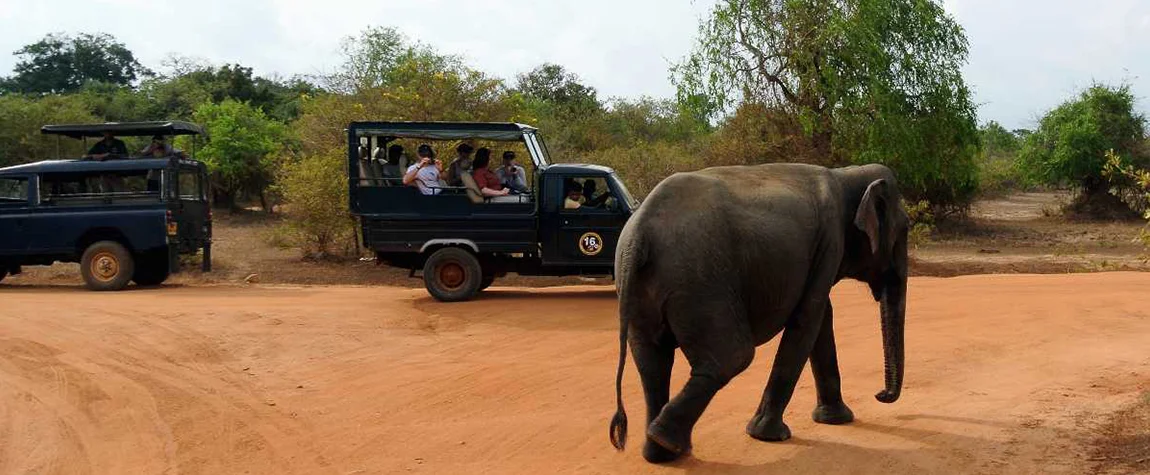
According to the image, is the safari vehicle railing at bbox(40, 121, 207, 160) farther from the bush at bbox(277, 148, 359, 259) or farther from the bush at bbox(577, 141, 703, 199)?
the bush at bbox(577, 141, 703, 199)

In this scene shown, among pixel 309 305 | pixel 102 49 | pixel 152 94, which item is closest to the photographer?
pixel 309 305

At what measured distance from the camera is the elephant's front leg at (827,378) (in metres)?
7.84

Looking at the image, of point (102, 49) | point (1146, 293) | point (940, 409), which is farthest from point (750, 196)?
point (102, 49)

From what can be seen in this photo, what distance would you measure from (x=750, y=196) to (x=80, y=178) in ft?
43.1

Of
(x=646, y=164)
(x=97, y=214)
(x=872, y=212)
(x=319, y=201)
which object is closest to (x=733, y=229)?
(x=872, y=212)

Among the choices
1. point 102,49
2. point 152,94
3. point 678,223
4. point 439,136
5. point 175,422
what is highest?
point 102,49

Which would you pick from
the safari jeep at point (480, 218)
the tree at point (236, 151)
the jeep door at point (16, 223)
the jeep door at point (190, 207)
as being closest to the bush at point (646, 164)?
the jeep door at point (190, 207)

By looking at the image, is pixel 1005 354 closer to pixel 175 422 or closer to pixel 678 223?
pixel 678 223

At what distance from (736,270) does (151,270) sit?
1331 centimetres

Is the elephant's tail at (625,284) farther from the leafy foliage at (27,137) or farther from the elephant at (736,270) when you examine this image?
the leafy foliage at (27,137)

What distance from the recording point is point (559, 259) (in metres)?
14.2

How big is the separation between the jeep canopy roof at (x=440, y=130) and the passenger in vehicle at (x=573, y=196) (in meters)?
0.97

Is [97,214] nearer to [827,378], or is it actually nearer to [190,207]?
[190,207]

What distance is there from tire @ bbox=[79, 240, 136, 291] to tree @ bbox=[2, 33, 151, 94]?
45.3 m
